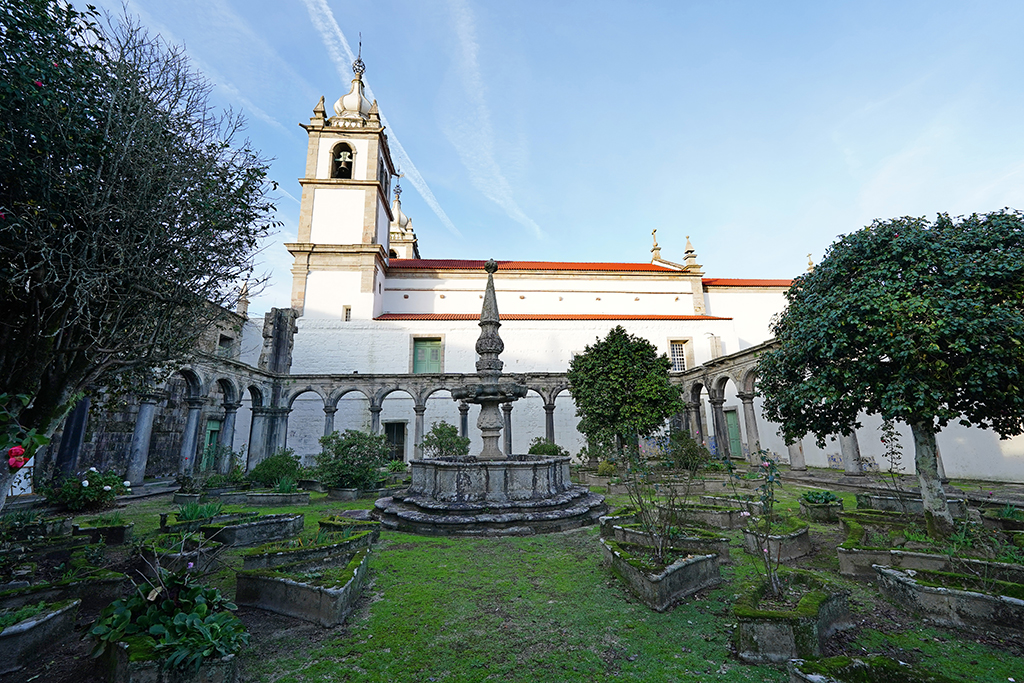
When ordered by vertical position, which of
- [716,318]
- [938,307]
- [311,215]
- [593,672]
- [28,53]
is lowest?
[593,672]

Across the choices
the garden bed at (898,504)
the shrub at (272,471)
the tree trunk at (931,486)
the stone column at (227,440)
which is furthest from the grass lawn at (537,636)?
the stone column at (227,440)

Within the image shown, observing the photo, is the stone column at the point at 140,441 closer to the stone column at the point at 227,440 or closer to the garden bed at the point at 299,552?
the stone column at the point at 227,440

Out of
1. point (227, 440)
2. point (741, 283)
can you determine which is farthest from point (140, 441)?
point (741, 283)

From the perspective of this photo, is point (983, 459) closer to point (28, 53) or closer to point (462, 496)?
point (462, 496)

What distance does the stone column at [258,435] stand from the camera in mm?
20000

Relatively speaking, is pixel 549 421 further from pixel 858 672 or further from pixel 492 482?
pixel 858 672

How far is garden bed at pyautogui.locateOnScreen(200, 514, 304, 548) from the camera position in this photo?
708 centimetres

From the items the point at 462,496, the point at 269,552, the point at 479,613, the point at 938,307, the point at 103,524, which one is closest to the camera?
the point at 479,613

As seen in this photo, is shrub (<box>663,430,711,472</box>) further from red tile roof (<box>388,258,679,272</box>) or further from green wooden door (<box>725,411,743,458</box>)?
red tile roof (<box>388,258,679,272</box>)

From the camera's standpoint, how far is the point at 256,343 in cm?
2536

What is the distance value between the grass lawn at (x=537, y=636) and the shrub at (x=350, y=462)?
729 centimetres

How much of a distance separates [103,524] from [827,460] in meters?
27.0

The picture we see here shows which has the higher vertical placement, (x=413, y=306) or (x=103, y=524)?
(x=413, y=306)

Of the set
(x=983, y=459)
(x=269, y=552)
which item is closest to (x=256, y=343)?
(x=269, y=552)
